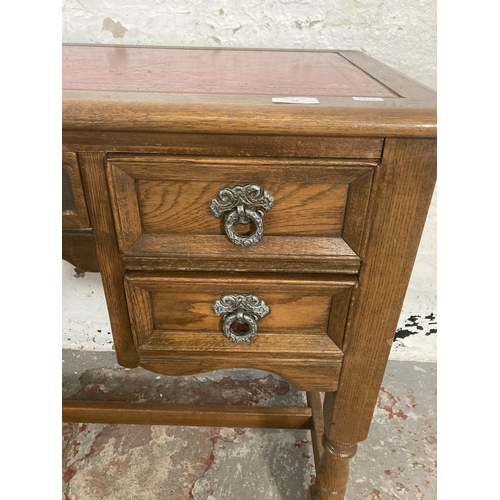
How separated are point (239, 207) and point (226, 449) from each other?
0.87 m

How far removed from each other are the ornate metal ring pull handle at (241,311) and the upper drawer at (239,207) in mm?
69

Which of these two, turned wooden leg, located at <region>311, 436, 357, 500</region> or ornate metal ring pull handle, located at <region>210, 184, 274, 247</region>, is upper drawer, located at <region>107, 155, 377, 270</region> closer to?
ornate metal ring pull handle, located at <region>210, 184, 274, 247</region>

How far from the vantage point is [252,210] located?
0.56 meters

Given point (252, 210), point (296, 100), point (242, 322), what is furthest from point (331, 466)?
point (296, 100)

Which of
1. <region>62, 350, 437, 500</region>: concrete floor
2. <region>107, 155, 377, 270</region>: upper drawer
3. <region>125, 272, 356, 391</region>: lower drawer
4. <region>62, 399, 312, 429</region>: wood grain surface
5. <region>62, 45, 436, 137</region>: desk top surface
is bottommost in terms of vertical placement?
<region>62, 350, 437, 500</region>: concrete floor

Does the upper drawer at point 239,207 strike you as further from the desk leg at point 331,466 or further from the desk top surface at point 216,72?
the desk leg at point 331,466

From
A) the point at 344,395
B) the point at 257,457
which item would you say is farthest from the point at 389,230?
the point at 257,457

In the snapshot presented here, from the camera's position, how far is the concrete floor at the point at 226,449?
1076 mm

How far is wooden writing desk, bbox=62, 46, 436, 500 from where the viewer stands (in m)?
0.51

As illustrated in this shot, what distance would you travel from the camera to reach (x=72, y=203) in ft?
1.94

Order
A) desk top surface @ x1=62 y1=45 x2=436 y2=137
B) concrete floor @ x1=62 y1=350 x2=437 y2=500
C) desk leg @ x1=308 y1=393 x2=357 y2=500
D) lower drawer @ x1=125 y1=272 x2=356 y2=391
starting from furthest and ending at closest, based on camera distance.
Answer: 1. concrete floor @ x1=62 y1=350 x2=437 y2=500
2. desk leg @ x1=308 y1=393 x2=357 y2=500
3. lower drawer @ x1=125 y1=272 x2=356 y2=391
4. desk top surface @ x1=62 y1=45 x2=436 y2=137

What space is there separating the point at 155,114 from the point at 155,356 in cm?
40

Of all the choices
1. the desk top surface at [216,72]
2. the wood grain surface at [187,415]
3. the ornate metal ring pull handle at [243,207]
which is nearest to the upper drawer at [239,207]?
the ornate metal ring pull handle at [243,207]

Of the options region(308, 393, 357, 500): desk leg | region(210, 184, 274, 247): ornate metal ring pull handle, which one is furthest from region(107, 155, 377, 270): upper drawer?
region(308, 393, 357, 500): desk leg
